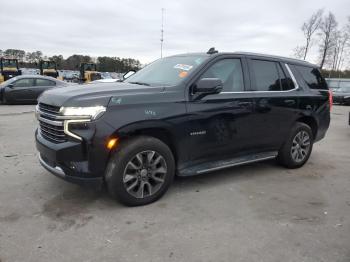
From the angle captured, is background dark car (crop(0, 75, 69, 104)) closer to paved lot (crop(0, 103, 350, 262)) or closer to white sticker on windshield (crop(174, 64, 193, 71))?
paved lot (crop(0, 103, 350, 262))

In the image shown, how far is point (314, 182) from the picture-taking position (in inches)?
202

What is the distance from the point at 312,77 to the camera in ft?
19.8

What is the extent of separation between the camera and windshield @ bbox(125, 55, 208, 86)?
446 centimetres

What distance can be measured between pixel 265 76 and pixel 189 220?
264cm

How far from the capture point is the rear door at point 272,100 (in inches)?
197

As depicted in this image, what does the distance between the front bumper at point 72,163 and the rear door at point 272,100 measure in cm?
251

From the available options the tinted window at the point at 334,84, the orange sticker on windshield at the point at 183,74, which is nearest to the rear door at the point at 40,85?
the orange sticker on windshield at the point at 183,74

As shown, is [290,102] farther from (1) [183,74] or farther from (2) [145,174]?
(2) [145,174]

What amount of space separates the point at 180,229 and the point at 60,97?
1.93m

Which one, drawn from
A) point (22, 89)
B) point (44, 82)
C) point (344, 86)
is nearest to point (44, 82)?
point (44, 82)

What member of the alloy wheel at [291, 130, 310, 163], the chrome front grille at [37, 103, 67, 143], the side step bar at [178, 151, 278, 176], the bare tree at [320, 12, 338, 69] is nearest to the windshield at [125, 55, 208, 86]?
the side step bar at [178, 151, 278, 176]

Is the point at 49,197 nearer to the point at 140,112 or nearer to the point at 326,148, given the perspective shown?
the point at 140,112

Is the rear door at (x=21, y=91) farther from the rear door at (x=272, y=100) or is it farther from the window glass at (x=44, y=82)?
the rear door at (x=272, y=100)

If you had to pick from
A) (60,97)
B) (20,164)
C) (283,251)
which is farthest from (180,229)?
(20,164)
